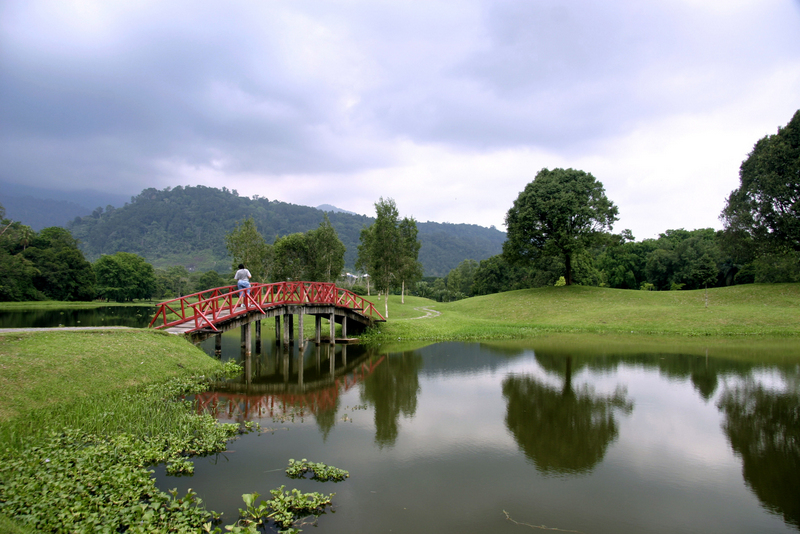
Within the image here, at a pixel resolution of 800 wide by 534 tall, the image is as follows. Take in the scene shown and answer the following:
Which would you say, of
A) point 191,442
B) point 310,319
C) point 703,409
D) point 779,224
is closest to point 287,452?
point 191,442

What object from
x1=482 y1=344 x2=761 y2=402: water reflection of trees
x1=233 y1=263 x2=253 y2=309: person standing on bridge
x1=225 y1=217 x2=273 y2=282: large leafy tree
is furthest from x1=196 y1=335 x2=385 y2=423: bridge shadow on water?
x1=225 y1=217 x2=273 y2=282: large leafy tree

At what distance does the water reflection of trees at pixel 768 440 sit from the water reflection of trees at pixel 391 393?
8139 millimetres

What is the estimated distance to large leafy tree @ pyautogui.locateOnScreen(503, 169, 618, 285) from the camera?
44031mm

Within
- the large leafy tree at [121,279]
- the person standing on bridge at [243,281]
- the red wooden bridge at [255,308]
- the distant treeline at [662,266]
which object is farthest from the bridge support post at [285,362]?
the large leafy tree at [121,279]

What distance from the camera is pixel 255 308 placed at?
22328 mm

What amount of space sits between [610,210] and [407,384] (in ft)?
119

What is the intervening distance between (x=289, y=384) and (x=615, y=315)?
98.8 ft

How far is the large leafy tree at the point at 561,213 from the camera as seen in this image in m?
44.0

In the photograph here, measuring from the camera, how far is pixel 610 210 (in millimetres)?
44906

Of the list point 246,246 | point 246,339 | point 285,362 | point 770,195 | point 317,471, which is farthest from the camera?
point 246,246

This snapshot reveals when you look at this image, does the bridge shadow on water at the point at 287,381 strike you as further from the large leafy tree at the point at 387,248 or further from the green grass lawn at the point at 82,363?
the large leafy tree at the point at 387,248

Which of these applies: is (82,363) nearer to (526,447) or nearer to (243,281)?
(243,281)

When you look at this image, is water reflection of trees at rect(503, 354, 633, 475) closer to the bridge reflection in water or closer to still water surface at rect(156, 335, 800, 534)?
still water surface at rect(156, 335, 800, 534)

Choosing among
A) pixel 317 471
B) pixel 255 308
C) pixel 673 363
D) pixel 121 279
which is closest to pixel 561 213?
pixel 673 363
